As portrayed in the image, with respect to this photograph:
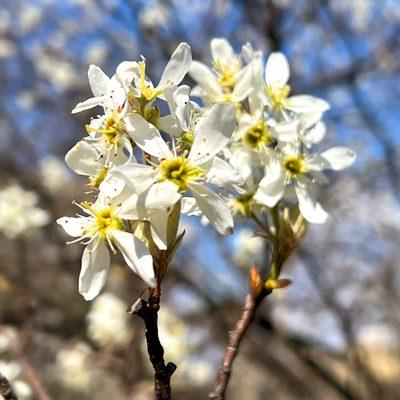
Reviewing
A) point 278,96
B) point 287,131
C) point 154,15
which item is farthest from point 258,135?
point 154,15

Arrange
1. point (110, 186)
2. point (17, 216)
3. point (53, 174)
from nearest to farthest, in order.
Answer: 1. point (110, 186)
2. point (17, 216)
3. point (53, 174)

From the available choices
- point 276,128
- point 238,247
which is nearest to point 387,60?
point 238,247

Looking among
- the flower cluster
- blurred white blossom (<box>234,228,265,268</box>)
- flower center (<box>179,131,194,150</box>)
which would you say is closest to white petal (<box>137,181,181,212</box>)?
the flower cluster

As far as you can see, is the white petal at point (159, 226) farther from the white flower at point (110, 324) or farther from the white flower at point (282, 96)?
the white flower at point (110, 324)

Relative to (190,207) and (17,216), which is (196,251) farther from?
(190,207)

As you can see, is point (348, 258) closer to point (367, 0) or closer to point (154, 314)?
point (367, 0)

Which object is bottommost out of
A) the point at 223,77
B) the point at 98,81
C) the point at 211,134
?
the point at 211,134

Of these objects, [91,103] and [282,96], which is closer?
[91,103]
